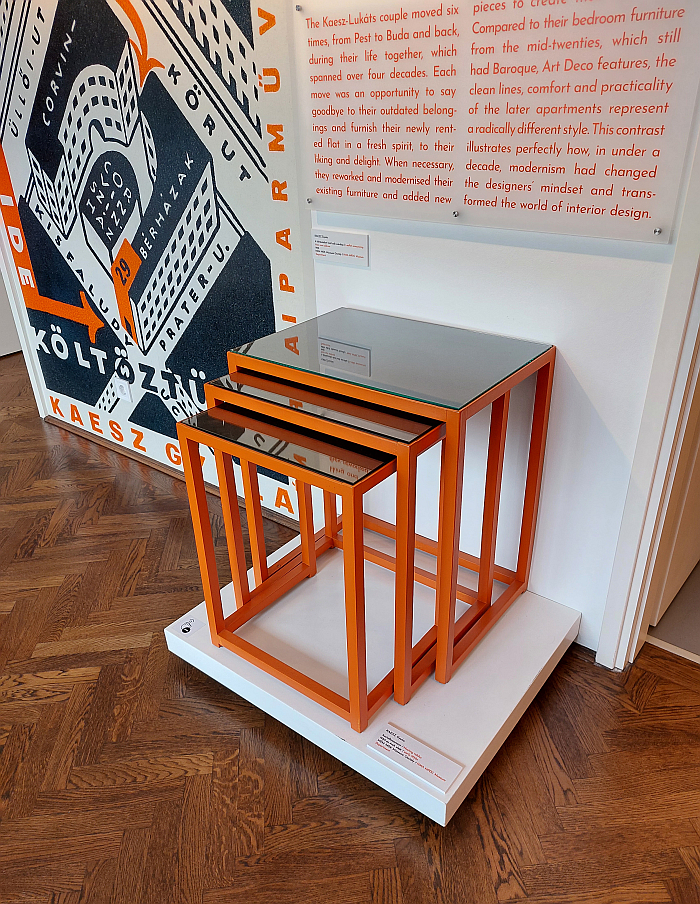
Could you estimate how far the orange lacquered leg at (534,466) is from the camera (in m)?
1.59

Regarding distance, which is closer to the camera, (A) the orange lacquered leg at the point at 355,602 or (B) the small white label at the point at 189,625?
(A) the orange lacquered leg at the point at 355,602

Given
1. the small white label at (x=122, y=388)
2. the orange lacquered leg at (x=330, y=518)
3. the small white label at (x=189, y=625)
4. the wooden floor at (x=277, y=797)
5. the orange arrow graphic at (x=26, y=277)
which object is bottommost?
the wooden floor at (x=277, y=797)

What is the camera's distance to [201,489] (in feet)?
5.08

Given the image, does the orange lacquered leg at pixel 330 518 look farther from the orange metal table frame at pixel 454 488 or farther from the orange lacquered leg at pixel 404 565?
the orange lacquered leg at pixel 404 565

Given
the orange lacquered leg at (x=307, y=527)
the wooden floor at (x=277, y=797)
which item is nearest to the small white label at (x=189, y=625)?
the wooden floor at (x=277, y=797)

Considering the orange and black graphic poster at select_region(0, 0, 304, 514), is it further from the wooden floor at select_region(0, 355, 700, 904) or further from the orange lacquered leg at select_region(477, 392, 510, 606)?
the wooden floor at select_region(0, 355, 700, 904)

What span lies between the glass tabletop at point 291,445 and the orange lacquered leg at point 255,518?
299 millimetres

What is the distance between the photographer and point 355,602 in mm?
1326

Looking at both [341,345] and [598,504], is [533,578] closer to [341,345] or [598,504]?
[598,504]

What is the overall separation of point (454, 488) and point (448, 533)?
4.2 inches

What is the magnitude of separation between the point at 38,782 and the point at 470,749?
987mm

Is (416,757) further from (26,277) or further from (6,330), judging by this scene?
(6,330)

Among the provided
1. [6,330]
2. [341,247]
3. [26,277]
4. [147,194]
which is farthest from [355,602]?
[6,330]

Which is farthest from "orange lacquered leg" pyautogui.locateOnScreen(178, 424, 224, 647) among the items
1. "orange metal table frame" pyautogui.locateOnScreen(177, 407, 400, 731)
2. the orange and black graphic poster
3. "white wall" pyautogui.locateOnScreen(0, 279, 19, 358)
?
"white wall" pyautogui.locateOnScreen(0, 279, 19, 358)
